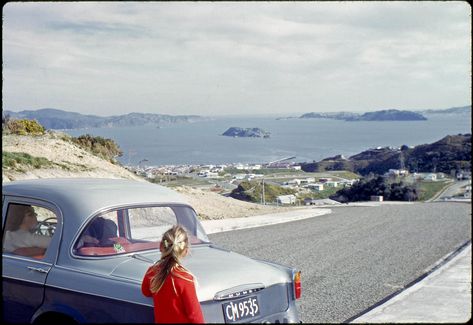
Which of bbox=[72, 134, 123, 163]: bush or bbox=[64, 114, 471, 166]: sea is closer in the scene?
bbox=[64, 114, 471, 166]: sea

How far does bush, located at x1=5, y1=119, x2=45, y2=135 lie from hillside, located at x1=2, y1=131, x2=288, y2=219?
69cm

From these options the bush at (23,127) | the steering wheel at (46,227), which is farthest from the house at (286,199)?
the steering wheel at (46,227)

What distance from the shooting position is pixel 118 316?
11.4 ft

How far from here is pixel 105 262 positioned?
3.93 m

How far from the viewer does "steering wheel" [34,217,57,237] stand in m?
4.41

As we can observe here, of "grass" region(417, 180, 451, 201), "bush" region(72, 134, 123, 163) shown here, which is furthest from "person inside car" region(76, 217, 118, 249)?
"bush" region(72, 134, 123, 163)

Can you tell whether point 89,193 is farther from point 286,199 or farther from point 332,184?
point 286,199

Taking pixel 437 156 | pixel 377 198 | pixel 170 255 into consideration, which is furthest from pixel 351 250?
pixel 377 198

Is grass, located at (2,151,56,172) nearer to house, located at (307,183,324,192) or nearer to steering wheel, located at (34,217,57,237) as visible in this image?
house, located at (307,183,324,192)

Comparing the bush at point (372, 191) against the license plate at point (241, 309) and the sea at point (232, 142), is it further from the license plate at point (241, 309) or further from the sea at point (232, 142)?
the license plate at point (241, 309)

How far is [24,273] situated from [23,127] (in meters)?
22.6

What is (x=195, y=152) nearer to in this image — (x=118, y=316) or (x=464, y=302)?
(x=464, y=302)

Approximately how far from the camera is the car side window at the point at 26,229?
4.30 m

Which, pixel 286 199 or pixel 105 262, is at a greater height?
pixel 105 262
